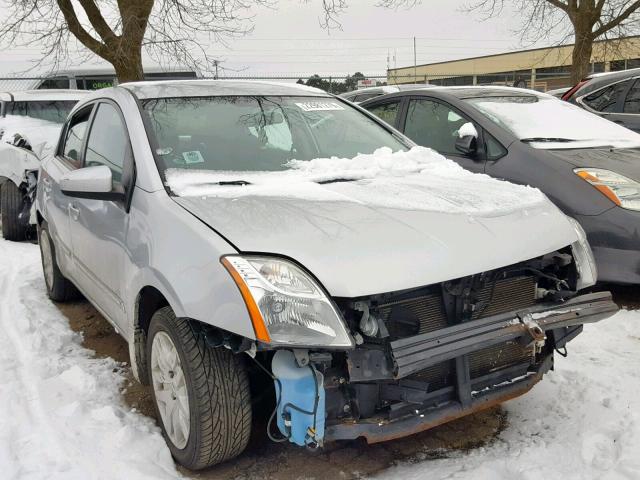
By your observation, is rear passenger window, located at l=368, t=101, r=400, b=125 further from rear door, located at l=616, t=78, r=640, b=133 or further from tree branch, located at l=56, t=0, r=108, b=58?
tree branch, located at l=56, t=0, r=108, b=58

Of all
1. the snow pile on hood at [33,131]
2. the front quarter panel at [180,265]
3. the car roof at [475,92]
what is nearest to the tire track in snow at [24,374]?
the front quarter panel at [180,265]

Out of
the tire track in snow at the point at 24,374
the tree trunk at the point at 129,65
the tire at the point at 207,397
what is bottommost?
the tire track in snow at the point at 24,374

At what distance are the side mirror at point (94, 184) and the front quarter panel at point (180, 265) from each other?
0.45 feet

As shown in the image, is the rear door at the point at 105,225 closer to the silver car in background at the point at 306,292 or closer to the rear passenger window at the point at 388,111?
the silver car in background at the point at 306,292

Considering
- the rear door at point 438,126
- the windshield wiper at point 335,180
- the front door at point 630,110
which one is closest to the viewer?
the windshield wiper at point 335,180

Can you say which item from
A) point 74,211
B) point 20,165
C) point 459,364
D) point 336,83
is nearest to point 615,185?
point 459,364

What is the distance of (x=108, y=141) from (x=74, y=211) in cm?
54

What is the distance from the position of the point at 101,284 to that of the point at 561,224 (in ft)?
7.92

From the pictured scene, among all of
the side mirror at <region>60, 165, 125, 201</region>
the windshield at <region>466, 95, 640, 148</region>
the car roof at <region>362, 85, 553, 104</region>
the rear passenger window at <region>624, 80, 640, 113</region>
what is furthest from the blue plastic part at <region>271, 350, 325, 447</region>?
the rear passenger window at <region>624, 80, 640, 113</region>

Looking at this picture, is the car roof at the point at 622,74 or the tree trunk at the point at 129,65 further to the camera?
the tree trunk at the point at 129,65

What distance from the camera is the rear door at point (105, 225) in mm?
3014

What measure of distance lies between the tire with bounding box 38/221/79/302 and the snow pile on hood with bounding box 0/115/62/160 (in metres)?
2.16

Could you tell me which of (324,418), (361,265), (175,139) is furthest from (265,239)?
(175,139)

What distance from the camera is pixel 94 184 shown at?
9.60 feet
